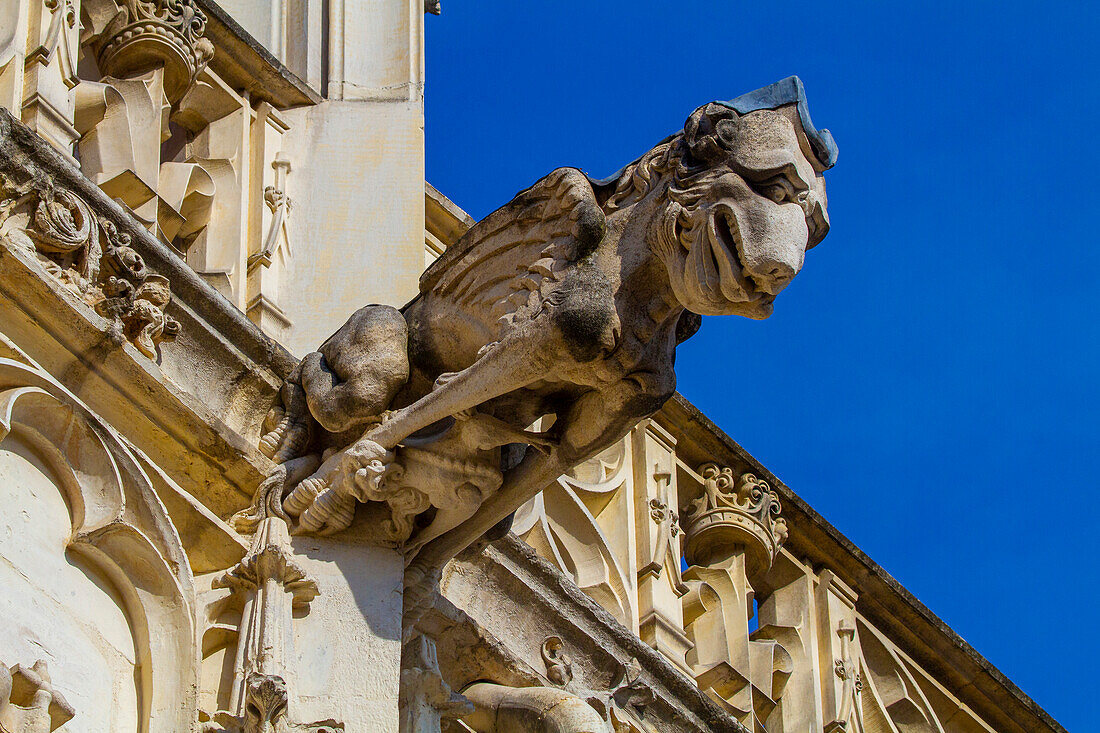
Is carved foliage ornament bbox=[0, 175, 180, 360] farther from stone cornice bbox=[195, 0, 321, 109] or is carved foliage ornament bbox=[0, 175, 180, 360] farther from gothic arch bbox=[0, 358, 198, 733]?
stone cornice bbox=[195, 0, 321, 109]

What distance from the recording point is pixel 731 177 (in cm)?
686

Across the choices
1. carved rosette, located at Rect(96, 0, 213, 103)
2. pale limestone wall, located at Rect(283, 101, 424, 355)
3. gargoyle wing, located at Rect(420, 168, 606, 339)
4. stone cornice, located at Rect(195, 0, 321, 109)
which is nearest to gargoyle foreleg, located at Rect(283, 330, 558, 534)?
gargoyle wing, located at Rect(420, 168, 606, 339)

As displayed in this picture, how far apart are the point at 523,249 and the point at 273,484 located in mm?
907

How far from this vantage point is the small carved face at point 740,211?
6.72 metres

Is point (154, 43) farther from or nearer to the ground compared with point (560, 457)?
farther from the ground

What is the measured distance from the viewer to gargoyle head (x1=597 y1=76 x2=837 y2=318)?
6.73 m

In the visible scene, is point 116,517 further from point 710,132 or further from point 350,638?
point 710,132

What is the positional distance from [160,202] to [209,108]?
27.5 inches

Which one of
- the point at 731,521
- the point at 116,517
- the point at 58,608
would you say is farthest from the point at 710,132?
the point at 731,521

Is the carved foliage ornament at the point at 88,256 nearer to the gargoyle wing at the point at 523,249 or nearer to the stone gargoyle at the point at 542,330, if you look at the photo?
the stone gargoyle at the point at 542,330

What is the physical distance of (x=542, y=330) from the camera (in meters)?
6.84

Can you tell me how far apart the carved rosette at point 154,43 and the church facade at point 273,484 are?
1 cm

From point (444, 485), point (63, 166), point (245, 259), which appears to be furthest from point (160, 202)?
point (444, 485)

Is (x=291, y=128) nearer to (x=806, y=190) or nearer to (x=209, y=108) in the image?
(x=209, y=108)
